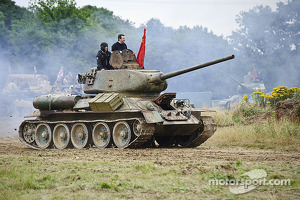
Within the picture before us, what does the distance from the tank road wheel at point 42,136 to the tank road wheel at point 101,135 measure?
81.9 inches

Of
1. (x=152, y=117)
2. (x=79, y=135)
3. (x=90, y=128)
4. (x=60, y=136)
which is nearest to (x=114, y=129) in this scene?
(x=90, y=128)

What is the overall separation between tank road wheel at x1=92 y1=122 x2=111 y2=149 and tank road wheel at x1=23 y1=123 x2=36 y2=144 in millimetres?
2965

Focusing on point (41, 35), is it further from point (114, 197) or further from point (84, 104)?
point (114, 197)

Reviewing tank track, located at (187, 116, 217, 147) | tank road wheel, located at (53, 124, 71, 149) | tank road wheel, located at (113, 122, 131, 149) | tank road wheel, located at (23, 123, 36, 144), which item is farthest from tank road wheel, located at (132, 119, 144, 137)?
tank road wheel, located at (23, 123, 36, 144)

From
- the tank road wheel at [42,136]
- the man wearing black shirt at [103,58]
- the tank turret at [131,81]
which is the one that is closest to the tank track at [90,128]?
the tank road wheel at [42,136]

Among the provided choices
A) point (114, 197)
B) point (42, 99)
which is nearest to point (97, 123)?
point (42, 99)

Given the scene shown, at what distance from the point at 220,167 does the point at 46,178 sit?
129 inches

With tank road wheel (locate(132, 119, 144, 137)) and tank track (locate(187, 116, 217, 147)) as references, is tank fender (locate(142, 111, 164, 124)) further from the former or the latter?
tank track (locate(187, 116, 217, 147))

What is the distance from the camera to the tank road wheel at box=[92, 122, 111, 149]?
16438mm

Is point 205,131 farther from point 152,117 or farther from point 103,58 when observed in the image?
point 103,58

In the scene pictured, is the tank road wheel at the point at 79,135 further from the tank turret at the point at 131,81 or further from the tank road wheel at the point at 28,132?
the tank road wheel at the point at 28,132

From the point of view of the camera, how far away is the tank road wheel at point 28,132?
18688 mm

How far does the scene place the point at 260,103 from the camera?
22984 mm

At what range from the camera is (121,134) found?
52.4ft
